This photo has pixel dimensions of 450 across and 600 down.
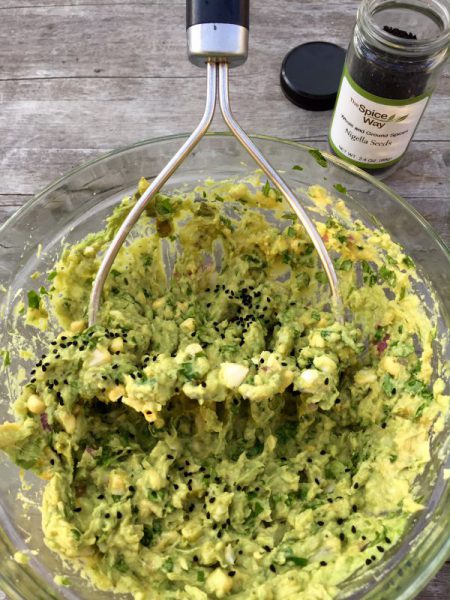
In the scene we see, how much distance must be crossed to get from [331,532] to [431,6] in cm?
134

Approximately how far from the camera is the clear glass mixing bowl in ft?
4.95

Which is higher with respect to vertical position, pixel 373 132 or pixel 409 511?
pixel 373 132

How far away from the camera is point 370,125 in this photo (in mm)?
1782

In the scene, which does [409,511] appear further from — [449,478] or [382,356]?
[382,356]

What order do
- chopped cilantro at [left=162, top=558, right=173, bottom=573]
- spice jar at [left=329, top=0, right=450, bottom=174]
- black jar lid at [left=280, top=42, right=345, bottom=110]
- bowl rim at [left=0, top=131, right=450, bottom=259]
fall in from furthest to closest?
black jar lid at [left=280, top=42, right=345, bottom=110], bowl rim at [left=0, top=131, right=450, bottom=259], spice jar at [left=329, top=0, right=450, bottom=174], chopped cilantro at [left=162, top=558, right=173, bottom=573]

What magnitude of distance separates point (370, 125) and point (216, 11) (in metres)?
0.56

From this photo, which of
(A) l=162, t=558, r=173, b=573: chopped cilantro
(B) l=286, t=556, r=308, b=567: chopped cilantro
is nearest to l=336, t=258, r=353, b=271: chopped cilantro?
(B) l=286, t=556, r=308, b=567: chopped cilantro

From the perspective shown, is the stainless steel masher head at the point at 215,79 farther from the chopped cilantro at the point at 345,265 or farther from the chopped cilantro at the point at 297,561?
the chopped cilantro at the point at 297,561

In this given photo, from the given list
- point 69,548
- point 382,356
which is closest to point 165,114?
point 382,356

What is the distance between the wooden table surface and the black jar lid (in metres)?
0.05

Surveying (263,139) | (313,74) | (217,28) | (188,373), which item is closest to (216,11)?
(217,28)

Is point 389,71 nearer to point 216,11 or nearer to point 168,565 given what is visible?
point 216,11

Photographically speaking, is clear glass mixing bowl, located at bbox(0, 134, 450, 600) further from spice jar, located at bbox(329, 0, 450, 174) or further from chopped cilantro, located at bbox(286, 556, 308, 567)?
chopped cilantro, located at bbox(286, 556, 308, 567)

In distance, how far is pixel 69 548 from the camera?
4.56 feet
